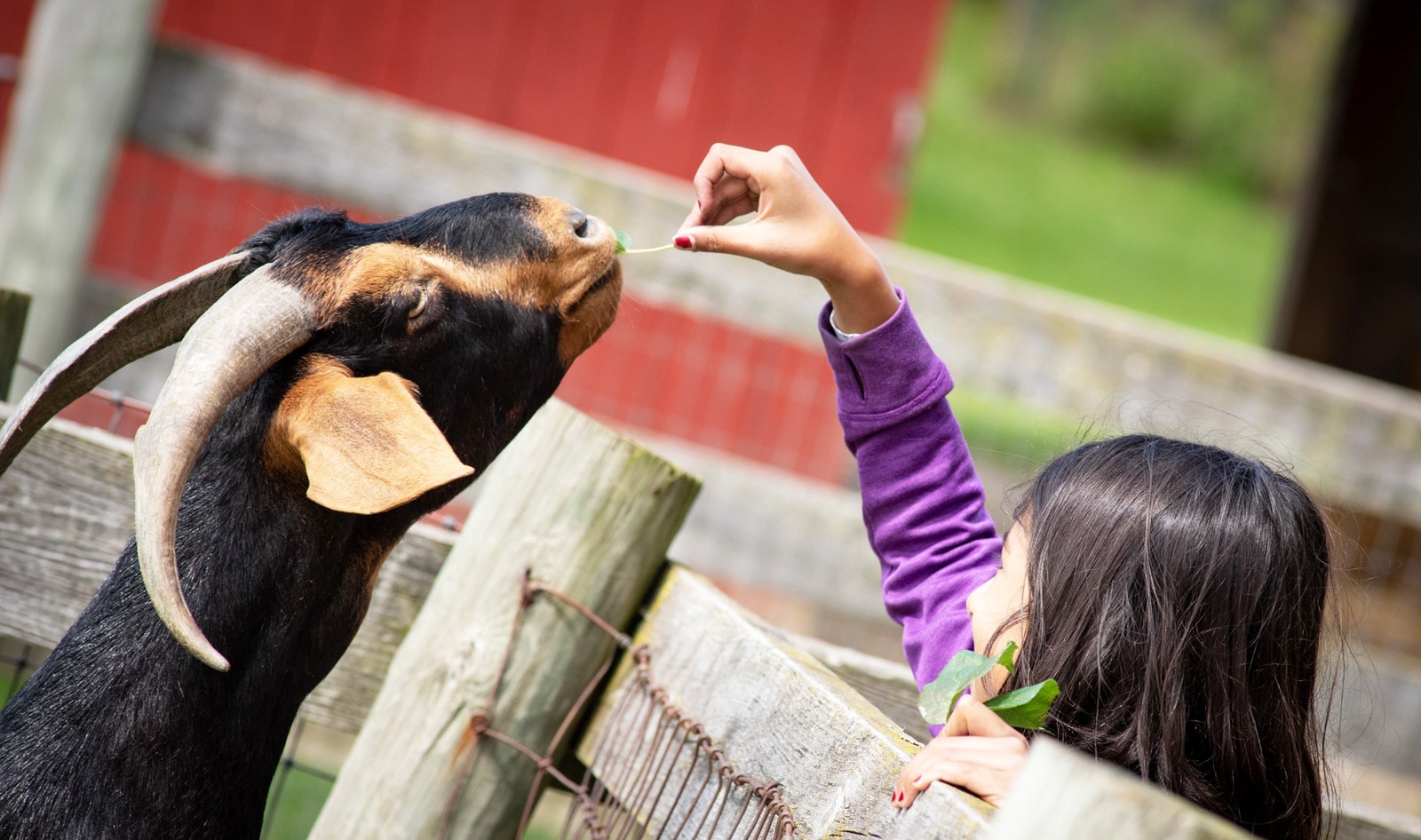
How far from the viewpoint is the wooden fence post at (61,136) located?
348 centimetres

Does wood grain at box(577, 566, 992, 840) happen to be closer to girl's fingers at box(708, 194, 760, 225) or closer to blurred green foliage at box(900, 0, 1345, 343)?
girl's fingers at box(708, 194, 760, 225)

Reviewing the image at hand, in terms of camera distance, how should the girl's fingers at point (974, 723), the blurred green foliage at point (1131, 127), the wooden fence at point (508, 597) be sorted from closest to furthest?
the girl's fingers at point (974, 723) → the wooden fence at point (508, 597) → the blurred green foliage at point (1131, 127)

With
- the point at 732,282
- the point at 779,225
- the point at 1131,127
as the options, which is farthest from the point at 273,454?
the point at 1131,127

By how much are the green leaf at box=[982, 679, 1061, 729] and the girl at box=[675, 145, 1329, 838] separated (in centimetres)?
7

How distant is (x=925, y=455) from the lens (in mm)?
2051

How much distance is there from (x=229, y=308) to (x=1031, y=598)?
3.67 ft

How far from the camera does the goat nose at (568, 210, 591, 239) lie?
6.34 feet

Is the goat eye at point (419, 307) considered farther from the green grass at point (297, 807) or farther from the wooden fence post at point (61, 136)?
the green grass at point (297, 807)

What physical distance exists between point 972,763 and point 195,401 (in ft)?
3.21

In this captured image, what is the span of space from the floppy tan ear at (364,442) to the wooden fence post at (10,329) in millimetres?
745

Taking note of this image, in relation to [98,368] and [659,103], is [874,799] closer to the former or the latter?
[98,368]

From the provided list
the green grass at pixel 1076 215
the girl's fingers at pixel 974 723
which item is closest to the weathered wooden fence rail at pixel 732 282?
the girl's fingers at pixel 974 723

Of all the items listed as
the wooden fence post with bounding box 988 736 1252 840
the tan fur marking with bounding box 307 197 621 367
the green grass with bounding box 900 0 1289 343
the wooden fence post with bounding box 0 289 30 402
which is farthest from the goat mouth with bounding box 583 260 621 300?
the green grass with bounding box 900 0 1289 343

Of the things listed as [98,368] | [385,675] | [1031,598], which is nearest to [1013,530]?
[1031,598]
